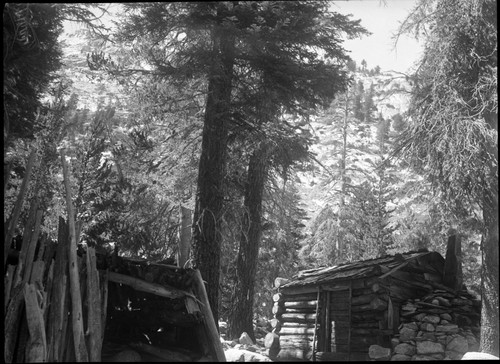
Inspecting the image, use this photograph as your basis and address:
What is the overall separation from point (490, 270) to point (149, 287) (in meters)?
8.95

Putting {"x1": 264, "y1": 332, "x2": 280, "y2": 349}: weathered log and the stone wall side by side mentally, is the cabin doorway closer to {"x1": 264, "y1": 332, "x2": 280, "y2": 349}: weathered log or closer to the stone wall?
the stone wall

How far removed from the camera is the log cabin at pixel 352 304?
42.8 feet

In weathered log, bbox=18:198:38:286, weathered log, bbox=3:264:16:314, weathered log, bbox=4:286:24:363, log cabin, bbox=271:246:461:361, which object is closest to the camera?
weathered log, bbox=4:286:24:363

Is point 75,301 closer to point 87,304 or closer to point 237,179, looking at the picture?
point 87,304

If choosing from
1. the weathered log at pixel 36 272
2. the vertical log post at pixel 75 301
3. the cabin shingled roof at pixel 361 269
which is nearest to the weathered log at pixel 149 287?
the vertical log post at pixel 75 301

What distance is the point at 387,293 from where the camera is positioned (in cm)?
1309

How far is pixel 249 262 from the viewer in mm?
15273

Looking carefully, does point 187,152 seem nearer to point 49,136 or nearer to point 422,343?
point 422,343

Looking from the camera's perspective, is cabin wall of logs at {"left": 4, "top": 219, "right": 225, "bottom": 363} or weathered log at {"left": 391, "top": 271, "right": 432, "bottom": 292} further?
weathered log at {"left": 391, "top": 271, "right": 432, "bottom": 292}

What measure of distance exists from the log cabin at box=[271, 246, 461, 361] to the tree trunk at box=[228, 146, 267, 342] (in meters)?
1.89

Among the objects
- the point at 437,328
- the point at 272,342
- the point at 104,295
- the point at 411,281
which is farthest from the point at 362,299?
the point at 104,295

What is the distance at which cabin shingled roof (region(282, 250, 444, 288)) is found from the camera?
1316 cm

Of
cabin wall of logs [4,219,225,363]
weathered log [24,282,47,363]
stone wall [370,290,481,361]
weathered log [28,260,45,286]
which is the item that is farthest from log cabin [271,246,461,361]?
weathered log [24,282,47,363]

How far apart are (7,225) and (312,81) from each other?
7.05 meters
